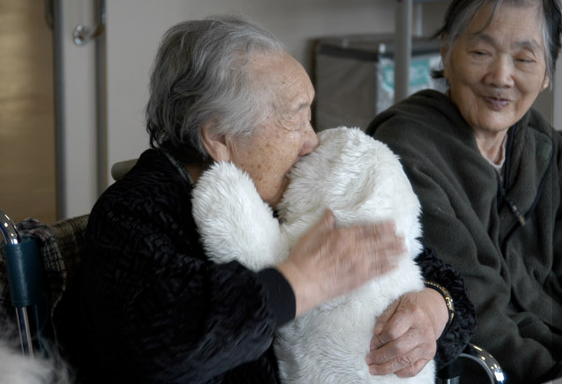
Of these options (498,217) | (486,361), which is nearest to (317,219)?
(486,361)

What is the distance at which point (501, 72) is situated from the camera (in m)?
1.67

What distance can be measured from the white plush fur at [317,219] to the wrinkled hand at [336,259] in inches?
1.9

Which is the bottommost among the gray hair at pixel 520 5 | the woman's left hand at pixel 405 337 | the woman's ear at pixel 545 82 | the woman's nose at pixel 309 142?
the woman's left hand at pixel 405 337

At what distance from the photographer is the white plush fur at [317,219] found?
114cm

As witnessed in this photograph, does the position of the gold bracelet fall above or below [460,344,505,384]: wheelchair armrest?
above

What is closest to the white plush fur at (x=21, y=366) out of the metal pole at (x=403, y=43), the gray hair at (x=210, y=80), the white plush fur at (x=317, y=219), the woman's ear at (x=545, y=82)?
the white plush fur at (x=317, y=219)


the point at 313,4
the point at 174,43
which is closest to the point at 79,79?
the point at 313,4

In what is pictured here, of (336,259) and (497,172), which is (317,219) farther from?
(497,172)

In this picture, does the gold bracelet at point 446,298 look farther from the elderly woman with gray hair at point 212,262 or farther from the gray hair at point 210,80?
the gray hair at point 210,80

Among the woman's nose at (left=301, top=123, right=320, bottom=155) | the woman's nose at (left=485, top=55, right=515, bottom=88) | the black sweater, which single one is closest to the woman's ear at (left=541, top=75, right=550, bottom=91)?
the woman's nose at (left=485, top=55, right=515, bottom=88)

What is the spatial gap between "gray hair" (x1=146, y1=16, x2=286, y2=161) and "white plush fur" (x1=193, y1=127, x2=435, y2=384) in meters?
0.10

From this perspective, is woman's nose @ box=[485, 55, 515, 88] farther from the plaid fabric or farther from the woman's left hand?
the plaid fabric

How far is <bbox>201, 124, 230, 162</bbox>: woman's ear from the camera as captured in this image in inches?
49.9

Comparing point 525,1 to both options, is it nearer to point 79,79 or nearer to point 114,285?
point 114,285
